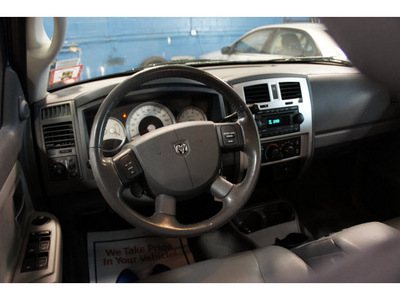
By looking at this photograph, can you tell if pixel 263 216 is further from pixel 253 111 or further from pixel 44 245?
pixel 44 245

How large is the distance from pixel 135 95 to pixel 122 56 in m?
4.04

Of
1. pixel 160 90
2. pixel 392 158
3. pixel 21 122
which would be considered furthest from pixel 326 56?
pixel 21 122

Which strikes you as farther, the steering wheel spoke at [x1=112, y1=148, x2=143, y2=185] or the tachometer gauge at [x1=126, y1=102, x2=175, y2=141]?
the tachometer gauge at [x1=126, y1=102, x2=175, y2=141]

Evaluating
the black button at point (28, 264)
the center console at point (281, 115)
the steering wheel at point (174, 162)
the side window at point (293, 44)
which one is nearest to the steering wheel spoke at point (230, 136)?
the steering wheel at point (174, 162)

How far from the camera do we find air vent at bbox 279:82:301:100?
1694mm

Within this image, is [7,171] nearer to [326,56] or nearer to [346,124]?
[346,124]

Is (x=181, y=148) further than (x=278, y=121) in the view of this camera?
No

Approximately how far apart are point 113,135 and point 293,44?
1825 mm

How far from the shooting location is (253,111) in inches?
59.3

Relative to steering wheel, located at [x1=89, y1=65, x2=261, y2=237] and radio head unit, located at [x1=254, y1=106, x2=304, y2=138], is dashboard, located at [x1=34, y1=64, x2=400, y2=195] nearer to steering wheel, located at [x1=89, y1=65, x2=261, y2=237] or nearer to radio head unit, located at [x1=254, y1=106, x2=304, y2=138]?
radio head unit, located at [x1=254, y1=106, x2=304, y2=138]

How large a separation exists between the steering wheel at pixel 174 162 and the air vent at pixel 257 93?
38 centimetres

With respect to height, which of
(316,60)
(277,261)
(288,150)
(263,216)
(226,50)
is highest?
(226,50)

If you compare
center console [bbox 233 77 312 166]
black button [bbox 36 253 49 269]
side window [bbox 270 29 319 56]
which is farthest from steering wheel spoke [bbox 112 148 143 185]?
side window [bbox 270 29 319 56]

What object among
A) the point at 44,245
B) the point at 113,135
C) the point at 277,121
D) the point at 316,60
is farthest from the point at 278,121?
the point at 44,245
